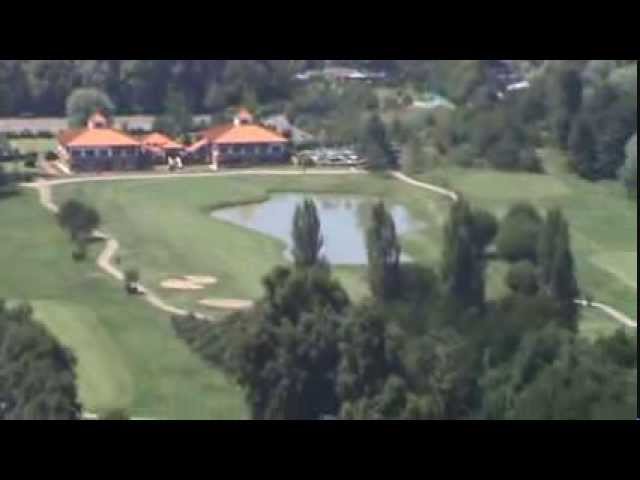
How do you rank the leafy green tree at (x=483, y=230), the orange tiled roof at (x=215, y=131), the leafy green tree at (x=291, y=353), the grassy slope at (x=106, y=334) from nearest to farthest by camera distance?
1. the leafy green tree at (x=291, y=353)
2. the grassy slope at (x=106, y=334)
3. the leafy green tree at (x=483, y=230)
4. the orange tiled roof at (x=215, y=131)

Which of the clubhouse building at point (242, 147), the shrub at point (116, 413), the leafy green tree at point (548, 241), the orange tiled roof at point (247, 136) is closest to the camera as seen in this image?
the shrub at point (116, 413)

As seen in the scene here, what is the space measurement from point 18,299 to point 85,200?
177 cm

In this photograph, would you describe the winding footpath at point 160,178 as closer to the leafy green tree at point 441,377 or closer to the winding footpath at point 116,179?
the winding footpath at point 116,179

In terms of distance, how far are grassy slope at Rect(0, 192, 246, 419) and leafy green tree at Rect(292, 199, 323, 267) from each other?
82 cm

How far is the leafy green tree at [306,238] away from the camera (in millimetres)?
6625

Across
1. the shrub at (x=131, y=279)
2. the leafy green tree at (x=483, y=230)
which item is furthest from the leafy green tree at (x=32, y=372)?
the leafy green tree at (x=483, y=230)

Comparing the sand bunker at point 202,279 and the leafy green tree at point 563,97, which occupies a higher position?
the leafy green tree at point 563,97

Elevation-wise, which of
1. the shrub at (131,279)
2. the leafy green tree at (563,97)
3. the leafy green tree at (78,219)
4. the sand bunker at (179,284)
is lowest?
the sand bunker at (179,284)

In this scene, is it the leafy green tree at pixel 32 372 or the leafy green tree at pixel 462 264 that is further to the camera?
the leafy green tree at pixel 462 264

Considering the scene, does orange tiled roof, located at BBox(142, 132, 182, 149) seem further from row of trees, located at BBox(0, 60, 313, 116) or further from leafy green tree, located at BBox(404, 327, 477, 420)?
leafy green tree, located at BBox(404, 327, 477, 420)

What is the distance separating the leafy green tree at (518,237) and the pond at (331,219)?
47 centimetres

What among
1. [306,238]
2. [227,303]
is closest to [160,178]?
[306,238]

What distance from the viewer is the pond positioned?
695 centimetres
